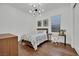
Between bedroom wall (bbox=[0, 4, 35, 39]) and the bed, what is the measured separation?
29 centimetres

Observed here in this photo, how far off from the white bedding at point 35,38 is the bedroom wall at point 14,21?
0.28m

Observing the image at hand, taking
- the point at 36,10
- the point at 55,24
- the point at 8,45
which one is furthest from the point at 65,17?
the point at 8,45

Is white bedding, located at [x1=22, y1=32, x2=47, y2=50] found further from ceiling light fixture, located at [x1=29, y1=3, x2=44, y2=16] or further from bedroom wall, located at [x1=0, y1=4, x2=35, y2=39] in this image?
ceiling light fixture, located at [x1=29, y1=3, x2=44, y2=16]

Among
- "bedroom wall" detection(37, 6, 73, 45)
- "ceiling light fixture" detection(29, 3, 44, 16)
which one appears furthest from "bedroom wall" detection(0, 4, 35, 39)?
"bedroom wall" detection(37, 6, 73, 45)

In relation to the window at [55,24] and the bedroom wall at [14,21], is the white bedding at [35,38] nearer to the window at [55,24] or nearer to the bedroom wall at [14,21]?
the bedroom wall at [14,21]

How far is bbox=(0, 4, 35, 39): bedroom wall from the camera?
108 inches

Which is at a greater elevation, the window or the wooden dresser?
the window

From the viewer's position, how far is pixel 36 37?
10.6 feet

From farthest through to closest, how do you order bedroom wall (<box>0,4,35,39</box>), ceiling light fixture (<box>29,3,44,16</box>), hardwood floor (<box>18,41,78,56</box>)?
ceiling light fixture (<box>29,3,44,16</box>)
bedroom wall (<box>0,4,35,39</box>)
hardwood floor (<box>18,41,78,56</box>)

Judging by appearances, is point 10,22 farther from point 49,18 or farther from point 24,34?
point 49,18

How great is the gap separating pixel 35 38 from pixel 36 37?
4.0 inches

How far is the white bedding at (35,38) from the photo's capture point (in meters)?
3.11

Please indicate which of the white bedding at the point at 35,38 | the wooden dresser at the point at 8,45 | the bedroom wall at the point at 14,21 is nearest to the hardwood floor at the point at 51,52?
the white bedding at the point at 35,38

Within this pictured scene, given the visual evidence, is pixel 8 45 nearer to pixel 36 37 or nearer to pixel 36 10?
pixel 36 37
